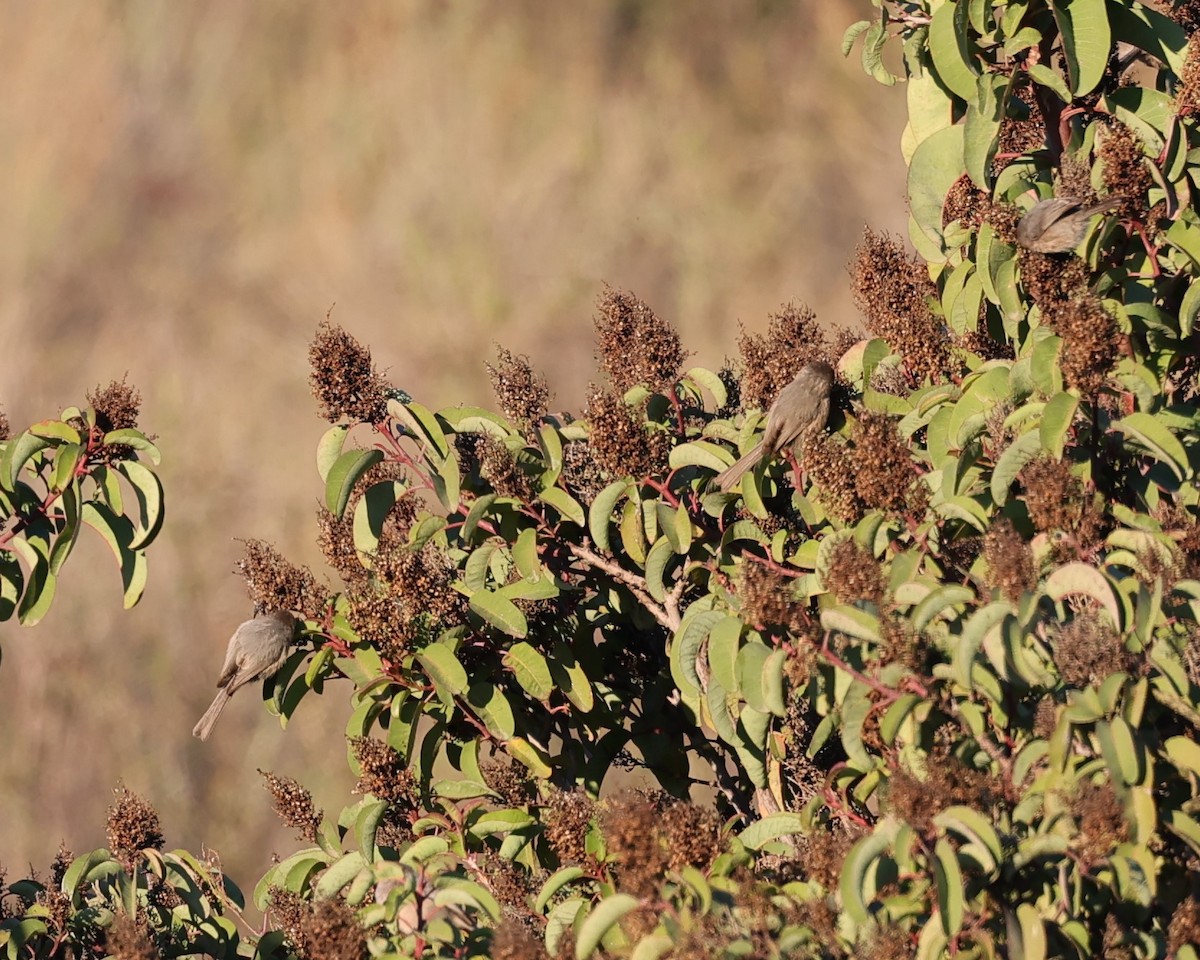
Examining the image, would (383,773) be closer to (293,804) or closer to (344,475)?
(293,804)

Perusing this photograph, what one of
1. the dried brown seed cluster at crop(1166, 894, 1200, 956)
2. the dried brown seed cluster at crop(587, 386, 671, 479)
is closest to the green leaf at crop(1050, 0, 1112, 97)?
the dried brown seed cluster at crop(587, 386, 671, 479)

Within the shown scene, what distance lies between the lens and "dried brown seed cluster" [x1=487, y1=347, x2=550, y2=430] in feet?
7.55

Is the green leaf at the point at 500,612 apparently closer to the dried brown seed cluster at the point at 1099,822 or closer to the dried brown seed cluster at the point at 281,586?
the dried brown seed cluster at the point at 281,586

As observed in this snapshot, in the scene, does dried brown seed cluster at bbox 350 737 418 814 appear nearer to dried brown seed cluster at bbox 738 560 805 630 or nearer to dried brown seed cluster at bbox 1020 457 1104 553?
dried brown seed cluster at bbox 738 560 805 630

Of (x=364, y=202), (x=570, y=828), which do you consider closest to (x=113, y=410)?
(x=570, y=828)

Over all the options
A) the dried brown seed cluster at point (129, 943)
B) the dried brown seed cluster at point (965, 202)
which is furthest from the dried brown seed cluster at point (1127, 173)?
the dried brown seed cluster at point (129, 943)

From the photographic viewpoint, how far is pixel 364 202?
7.99 m

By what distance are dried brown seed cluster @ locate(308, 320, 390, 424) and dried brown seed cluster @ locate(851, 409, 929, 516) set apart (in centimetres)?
71

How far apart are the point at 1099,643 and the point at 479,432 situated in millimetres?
1087

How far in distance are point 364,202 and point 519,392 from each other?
5914mm

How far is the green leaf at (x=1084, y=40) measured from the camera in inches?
84.7

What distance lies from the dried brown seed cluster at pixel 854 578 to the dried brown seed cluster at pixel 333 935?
650 mm

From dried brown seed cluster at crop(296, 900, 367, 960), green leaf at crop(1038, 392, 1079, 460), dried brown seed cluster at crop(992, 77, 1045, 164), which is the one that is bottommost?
dried brown seed cluster at crop(296, 900, 367, 960)

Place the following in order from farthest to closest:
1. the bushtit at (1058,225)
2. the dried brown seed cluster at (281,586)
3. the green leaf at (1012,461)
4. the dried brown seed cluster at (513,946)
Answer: the dried brown seed cluster at (281,586) → the bushtit at (1058,225) → the green leaf at (1012,461) → the dried brown seed cluster at (513,946)
